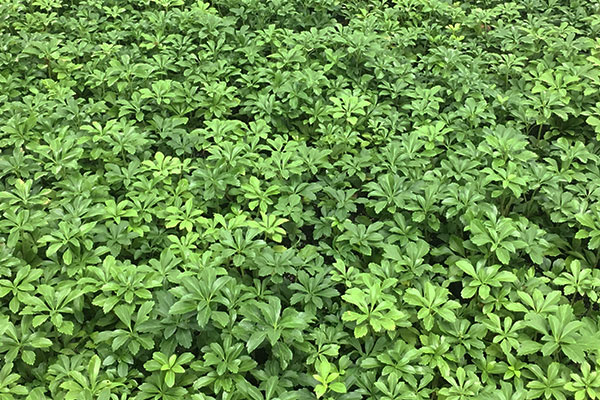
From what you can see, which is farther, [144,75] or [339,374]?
[144,75]

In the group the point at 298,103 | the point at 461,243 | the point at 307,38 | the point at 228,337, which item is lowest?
the point at 228,337

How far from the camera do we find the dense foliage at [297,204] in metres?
2.28

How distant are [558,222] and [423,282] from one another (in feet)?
3.42

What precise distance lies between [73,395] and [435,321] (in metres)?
1.76

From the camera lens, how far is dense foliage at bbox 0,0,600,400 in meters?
2.28

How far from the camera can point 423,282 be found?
261 cm

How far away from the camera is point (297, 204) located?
→ 3.02 metres

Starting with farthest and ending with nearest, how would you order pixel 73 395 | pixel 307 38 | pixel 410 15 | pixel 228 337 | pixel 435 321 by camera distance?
pixel 410 15 → pixel 307 38 → pixel 435 321 → pixel 228 337 → pixel 73 395

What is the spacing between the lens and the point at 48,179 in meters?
3.28

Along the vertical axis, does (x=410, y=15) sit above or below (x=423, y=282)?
above

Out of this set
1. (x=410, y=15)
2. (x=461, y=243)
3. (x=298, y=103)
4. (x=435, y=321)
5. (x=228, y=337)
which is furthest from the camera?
(x=410, y=15)

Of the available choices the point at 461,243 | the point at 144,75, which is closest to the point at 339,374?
the point at 461,243

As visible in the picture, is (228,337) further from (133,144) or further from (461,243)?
(133,144)

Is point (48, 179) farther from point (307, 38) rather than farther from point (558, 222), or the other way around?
point (558, 222)
